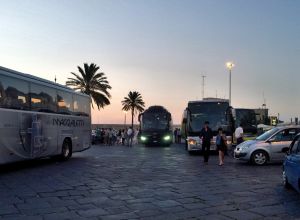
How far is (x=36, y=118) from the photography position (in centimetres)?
1569

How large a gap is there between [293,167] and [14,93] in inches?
366

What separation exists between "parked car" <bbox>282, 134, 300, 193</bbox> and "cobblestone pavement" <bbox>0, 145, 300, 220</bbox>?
1.06 feet

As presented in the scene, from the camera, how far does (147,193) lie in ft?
32.3

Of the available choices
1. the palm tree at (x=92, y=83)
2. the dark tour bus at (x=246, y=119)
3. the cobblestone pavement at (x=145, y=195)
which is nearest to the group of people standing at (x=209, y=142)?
the cobblestone pavement at (x=145, y=195)

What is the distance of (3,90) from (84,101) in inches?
307

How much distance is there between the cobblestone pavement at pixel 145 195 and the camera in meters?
7.59

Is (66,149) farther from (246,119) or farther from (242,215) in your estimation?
(246,119)

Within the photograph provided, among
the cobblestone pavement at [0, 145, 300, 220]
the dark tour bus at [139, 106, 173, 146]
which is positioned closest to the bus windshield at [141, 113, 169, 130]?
the dark tour bus at [139, 106, 173, 146]

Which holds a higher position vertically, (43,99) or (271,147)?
(43,99)

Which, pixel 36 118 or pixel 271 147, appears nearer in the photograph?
pixel 36 118

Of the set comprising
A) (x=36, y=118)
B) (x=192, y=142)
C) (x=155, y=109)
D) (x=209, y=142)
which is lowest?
(x=192, y=142)

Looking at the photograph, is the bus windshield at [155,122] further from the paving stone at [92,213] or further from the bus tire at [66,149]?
the paving stone at [92,213]

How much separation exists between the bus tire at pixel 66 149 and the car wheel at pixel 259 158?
8.17 metres

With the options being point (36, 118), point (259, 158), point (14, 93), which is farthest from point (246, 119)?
point (14, 93)
